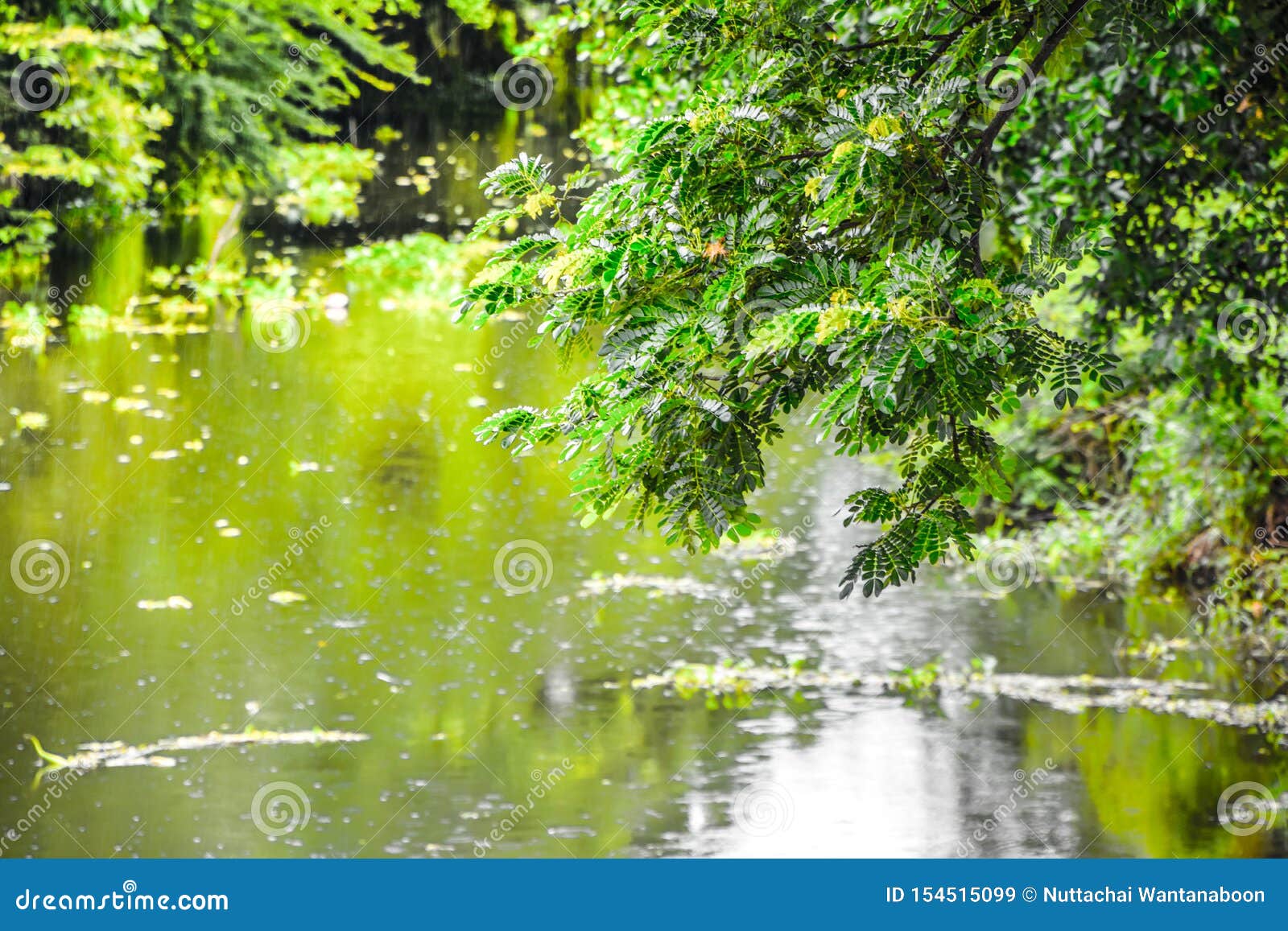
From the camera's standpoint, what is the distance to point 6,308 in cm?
1447

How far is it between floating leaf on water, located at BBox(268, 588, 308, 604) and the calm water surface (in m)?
0.04

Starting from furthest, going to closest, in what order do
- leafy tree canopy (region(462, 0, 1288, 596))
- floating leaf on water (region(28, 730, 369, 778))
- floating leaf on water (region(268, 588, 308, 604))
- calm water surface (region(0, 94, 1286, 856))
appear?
floating leaf on water (region(268, 588, 308, 604)) → floating leaf on water (region(28, 730, 369, 778)) → calm water surface (region(0, 94, 1286, 856)) → leafy tree canopy (region(462, 0, 1288, 596))

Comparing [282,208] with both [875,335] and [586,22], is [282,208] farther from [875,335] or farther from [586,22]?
[875,335]

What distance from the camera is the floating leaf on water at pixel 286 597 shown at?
30.4ft

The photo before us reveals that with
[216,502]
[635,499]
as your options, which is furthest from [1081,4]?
[216,502]

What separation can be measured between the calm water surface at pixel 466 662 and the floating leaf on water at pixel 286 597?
41 mm

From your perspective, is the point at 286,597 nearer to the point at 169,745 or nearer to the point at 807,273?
the point at 169,745

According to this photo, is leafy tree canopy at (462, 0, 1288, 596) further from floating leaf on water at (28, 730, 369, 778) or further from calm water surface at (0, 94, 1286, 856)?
floating leaf on water at (28, 730, 369, 778)

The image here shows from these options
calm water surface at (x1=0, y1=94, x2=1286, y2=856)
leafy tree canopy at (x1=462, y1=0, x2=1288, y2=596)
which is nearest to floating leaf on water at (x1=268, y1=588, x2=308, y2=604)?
calm water surface at (x1=0, y1=94, x2=1286, y2=856)

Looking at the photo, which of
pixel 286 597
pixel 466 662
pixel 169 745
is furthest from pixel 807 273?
pixel 286 597

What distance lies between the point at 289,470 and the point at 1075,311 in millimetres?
6085

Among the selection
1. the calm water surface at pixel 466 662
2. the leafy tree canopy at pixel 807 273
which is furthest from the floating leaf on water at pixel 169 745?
the leafy tree canopy at pixel 807 273

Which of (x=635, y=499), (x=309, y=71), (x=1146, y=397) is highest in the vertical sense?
(x=309, y=71)

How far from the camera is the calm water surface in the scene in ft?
21.4
